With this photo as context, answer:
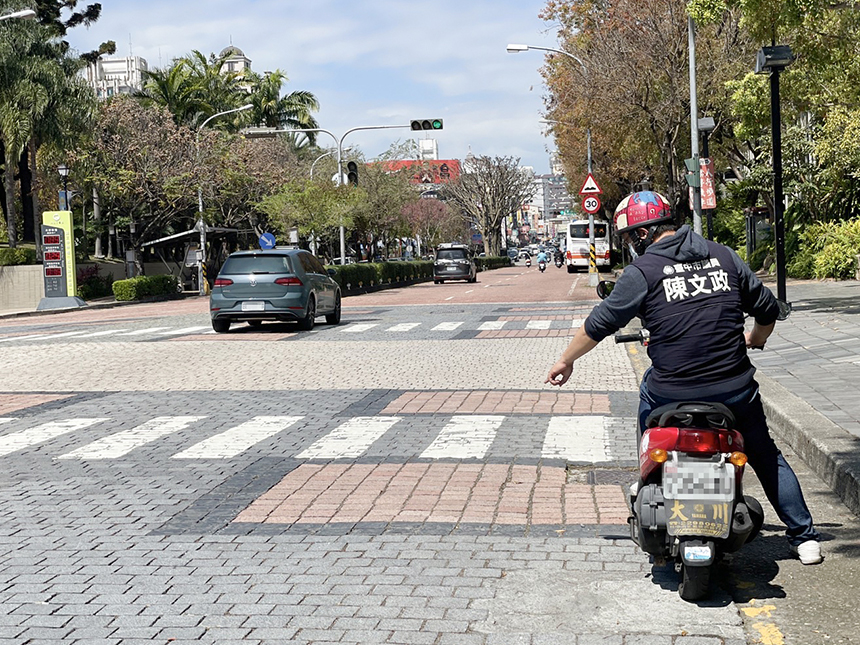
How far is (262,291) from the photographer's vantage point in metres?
21.2

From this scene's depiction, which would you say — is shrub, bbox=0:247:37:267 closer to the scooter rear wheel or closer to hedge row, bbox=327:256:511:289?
hedge row, bbox=327:256:511:289

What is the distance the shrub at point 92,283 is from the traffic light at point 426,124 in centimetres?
1598

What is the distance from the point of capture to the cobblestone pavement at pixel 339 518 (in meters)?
4.52

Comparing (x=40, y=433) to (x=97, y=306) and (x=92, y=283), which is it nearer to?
(x=97, y=306)

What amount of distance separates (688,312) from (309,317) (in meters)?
17.1

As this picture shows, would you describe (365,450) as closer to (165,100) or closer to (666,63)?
(666,63)

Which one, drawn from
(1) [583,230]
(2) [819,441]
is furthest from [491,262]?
(2) [819,441]

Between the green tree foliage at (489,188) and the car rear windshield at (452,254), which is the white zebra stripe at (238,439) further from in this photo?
the green tree foliage at (489,188)

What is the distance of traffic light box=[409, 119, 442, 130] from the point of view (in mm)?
36062

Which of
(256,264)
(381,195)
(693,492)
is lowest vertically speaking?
(693,492)

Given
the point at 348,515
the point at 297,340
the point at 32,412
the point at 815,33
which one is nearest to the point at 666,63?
the point at 815,33

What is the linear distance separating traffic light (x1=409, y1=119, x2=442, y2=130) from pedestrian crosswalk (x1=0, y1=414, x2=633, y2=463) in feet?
87.4

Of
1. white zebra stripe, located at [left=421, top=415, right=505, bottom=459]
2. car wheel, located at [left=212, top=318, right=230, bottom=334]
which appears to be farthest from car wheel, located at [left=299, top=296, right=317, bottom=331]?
white zebra stripe, located at [left=421, top=415, right=505, bottom=459]

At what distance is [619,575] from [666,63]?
3065 centimetres
